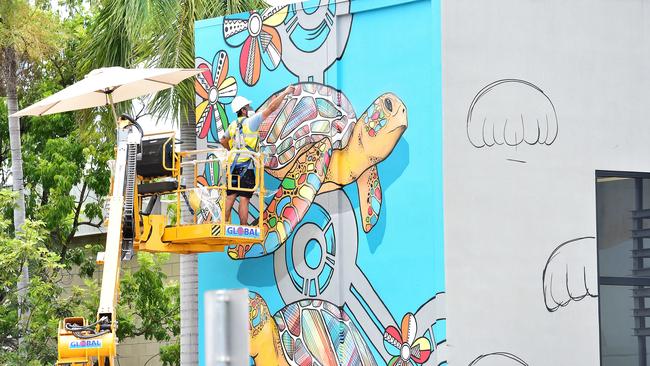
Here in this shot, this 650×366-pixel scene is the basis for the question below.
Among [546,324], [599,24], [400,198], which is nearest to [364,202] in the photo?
[400,198]

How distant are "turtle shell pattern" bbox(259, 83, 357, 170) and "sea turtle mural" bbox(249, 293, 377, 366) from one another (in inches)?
85.5

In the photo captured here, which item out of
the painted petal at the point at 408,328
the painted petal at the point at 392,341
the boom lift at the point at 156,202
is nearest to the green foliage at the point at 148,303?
the boom lift at the point at 156,202

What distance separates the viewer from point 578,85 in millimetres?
17125

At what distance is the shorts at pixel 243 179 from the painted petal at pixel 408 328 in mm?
3010

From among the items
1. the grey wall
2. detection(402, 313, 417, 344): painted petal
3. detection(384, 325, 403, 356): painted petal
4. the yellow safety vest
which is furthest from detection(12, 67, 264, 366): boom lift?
the grey wall

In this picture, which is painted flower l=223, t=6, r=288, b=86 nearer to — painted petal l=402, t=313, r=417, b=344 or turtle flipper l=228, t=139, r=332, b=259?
turtle flipper l=228, t=139, r=332, b=259

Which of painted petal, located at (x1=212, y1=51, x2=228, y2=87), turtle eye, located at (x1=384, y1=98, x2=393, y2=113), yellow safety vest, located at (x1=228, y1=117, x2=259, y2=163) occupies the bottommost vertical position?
yellow safety vest, located at (x1=228, y1=117, x2=259, y2=163)

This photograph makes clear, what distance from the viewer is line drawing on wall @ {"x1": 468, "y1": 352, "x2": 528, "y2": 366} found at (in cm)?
1619

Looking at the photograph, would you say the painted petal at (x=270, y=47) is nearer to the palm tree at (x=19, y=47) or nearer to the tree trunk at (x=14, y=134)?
the palm tree at (x=19, y=47)

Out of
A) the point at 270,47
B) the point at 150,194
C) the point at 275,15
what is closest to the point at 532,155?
the point at 270,47

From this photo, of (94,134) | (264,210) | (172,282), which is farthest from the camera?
(172,282)

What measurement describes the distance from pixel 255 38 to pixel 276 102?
1.18 m

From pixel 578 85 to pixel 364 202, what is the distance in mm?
3305

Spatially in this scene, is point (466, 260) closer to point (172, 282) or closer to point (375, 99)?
point (375, 99)
